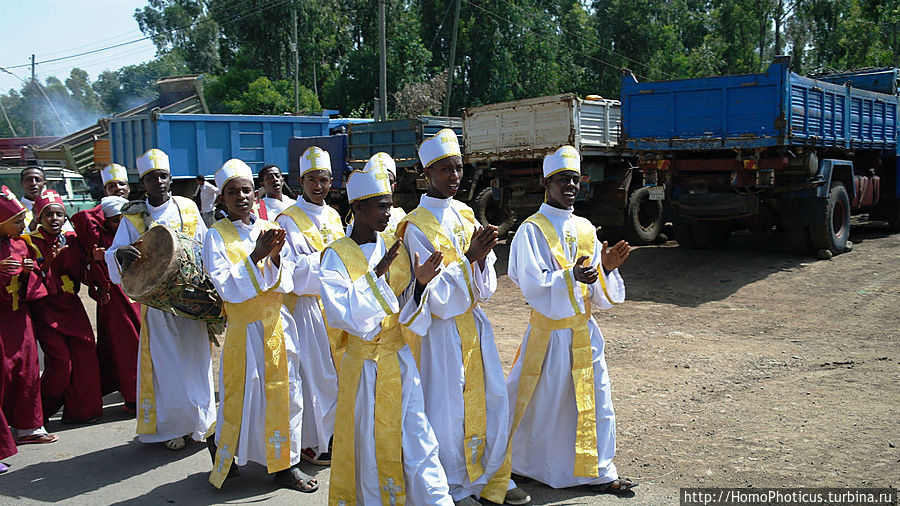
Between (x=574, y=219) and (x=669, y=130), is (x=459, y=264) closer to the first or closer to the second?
(x=574, y=219)

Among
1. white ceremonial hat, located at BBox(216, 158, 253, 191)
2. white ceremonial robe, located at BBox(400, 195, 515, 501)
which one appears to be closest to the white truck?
white ceremonial hat, located at BBox(216, 158, 253, 191)

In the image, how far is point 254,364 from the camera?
4605mm

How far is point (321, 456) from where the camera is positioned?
5.36m

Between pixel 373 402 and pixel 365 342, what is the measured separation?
0.29m

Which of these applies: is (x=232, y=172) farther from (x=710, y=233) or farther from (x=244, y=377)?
(x=710, y=233)

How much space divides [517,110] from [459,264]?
31.8ft

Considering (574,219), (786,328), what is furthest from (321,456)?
(786,328)

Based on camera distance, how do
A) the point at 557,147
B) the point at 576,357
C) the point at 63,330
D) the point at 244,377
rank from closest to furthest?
the point at 576,357 < the point at 244,377 < the point at 63,330 < the point at 557,147

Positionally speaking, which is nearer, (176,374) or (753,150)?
(176,374)

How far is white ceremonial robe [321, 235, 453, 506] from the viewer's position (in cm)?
359

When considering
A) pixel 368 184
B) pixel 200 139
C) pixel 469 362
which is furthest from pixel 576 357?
pixel 200 139

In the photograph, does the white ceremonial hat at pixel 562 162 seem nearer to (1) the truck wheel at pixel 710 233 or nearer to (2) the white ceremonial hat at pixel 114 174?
(2) the white ceremonial hat at pixel 114 174

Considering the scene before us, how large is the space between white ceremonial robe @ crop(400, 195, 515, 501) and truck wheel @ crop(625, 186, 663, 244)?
10.2 metres

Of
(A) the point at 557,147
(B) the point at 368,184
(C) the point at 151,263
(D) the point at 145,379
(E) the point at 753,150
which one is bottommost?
(D) the point at 145,379
